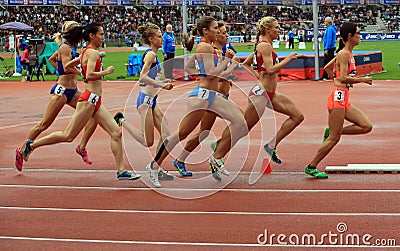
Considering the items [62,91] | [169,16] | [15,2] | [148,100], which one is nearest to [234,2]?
[169,16]

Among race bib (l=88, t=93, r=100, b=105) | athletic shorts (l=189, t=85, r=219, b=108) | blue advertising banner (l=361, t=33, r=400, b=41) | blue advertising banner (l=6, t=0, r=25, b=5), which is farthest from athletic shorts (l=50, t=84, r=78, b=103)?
blue advertising banner (l=361, t=33, r=400, b=41)

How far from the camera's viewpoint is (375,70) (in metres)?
27.4

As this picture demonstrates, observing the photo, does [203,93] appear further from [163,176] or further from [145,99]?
[163,176]

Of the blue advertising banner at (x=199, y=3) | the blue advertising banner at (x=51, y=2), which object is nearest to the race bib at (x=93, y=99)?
the blue advertising banner at (x=51, y=2)

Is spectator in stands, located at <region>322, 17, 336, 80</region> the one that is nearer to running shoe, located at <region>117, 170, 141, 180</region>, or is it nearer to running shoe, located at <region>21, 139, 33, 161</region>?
running shoe, located at <region>21, 139, 33, 161</region>

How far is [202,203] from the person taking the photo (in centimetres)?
821

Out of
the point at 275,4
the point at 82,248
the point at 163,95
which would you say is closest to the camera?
the point at 82,248

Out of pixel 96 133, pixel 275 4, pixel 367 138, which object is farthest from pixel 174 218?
pixel 275 4

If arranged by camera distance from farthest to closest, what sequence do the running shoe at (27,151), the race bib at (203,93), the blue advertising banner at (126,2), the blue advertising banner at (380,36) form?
the blue advertising banner at (126,2), the blue advertising banner at (380,36), the running shoe at (27,151), the race bib at (203,93)

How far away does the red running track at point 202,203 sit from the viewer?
6.70 m

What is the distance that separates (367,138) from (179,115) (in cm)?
460

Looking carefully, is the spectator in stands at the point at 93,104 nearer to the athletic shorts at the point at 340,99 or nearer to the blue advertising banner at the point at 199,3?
the athletic shorts at the point at 340,99

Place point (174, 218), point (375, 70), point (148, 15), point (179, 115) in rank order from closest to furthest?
point (174, 218), point (179, 115), point (375, 70), point (148, 15)

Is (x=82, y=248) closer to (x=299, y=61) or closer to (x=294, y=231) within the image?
(x=294, y=231)
